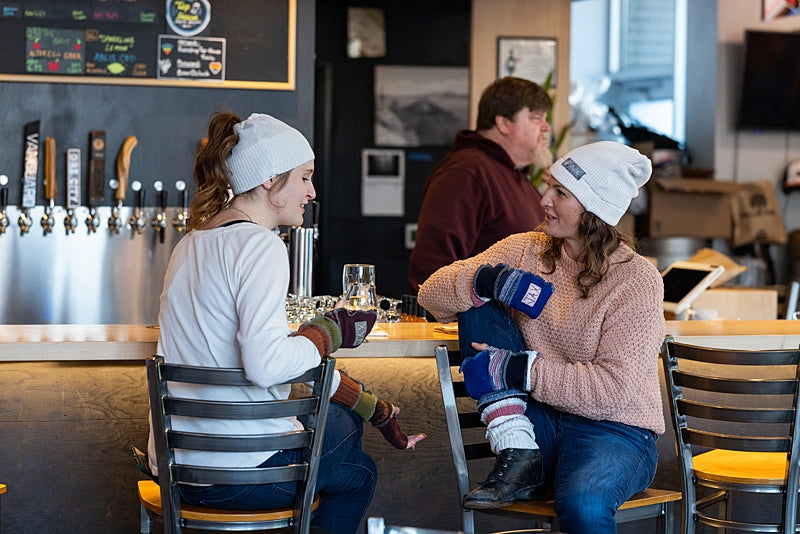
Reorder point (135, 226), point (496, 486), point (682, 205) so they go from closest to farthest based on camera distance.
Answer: point (496, 486) < point (135, 226) < point (682, 205)

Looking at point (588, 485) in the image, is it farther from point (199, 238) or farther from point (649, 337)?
point (199, 238)

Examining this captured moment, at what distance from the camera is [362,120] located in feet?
21.3

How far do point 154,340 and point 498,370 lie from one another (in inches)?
32.8

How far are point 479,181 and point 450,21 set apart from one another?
3.31 m

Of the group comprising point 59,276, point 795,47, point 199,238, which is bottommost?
point 59,276

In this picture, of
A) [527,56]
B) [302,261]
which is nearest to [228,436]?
[302,261]

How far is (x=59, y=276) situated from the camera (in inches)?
162

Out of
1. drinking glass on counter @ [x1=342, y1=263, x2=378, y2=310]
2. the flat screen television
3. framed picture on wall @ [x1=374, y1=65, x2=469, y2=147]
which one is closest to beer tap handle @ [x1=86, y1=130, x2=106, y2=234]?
drinking glass on counter @ [x1=342, y1=263, x2=378, y2=310]

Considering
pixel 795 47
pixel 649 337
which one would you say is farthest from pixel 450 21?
pixel 649 337

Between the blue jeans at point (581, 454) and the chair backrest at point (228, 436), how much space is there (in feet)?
1.64

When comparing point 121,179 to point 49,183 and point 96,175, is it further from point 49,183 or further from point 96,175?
point 49,183

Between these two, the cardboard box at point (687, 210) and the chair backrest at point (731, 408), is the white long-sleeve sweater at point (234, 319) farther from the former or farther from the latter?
the cardboard box at point (687, 210)

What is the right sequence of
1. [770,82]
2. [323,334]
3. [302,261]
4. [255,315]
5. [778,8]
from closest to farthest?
[255,315]
[323,334]
[302,261]
[770,82]
[778,8]

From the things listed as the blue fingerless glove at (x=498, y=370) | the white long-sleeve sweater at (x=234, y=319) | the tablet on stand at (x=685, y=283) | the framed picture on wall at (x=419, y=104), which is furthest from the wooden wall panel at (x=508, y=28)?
the white long-sleeve sweater at (x=234, y=319)
